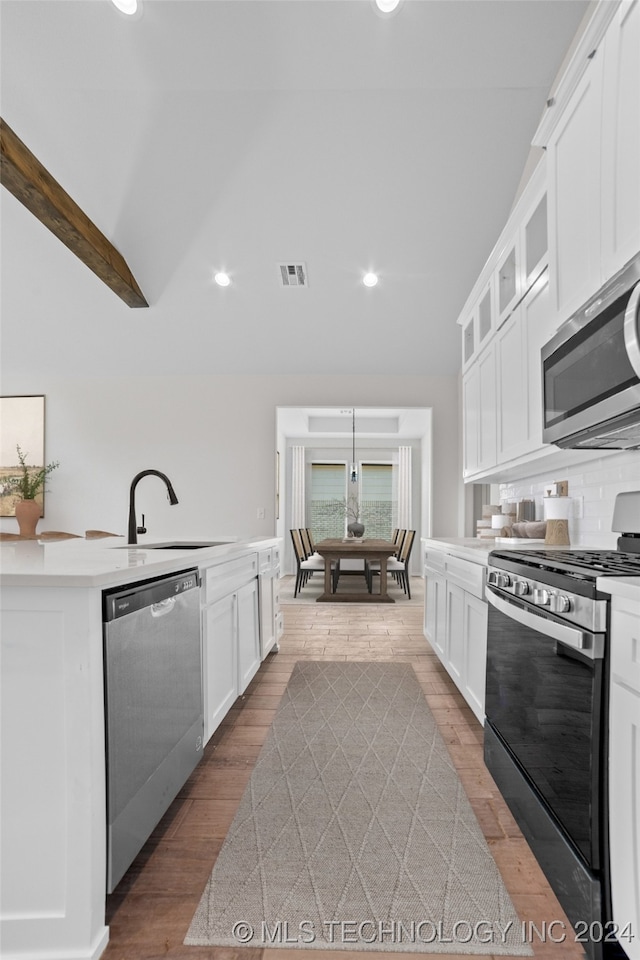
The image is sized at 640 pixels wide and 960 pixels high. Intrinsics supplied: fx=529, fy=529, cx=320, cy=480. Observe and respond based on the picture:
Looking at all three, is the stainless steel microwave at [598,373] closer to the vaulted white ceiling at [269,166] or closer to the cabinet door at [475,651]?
the cabinet door at [475,651]

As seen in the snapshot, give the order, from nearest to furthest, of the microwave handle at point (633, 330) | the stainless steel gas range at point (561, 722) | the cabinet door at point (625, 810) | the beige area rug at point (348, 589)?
1. the cabinet door at point (625, 810)
2. the stainless steel gas range at point (561, 722)
3. the microwave handle at point (633, 330)
4. the beige area rug at point (348, 589)

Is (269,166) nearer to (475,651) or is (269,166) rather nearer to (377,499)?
(475,651)

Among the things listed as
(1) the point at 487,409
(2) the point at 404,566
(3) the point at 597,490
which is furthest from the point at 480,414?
(2) the point at 404,566

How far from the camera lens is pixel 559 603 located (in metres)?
1.36

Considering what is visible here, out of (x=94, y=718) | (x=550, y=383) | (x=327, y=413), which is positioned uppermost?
(x=327, y=413)

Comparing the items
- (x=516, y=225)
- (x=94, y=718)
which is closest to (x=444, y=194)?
(x=516, y=225)

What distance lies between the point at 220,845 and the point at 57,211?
3946 millimetres

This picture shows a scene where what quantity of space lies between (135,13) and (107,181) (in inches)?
55.9

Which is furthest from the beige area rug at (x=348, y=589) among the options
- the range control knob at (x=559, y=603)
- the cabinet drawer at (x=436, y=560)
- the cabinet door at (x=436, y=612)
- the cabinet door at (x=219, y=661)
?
the range control knob at (x=559, y=603)

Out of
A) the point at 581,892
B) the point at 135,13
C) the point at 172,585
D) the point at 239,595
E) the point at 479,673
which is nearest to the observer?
the point at 581,892

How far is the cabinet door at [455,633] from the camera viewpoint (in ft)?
8.86

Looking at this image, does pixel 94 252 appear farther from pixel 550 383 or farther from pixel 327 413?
pixel 327 413

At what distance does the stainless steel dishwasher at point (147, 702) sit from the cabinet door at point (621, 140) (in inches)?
68.4

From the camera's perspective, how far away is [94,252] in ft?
13.9
